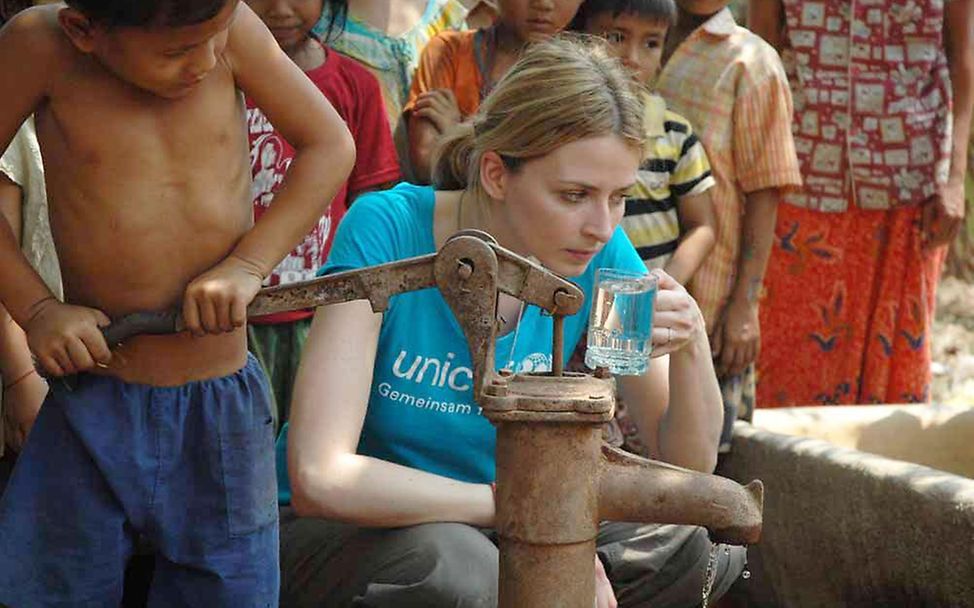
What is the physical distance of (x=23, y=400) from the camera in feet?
8.86

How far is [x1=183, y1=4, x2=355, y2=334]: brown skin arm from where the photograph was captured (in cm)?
215

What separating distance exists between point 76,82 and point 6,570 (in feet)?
2.34

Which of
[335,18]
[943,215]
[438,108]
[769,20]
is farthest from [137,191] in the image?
[943,215]

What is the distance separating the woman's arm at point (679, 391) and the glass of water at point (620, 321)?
0.22 m

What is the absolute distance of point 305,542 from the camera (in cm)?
261

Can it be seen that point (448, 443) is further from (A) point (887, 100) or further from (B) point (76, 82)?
(A) point (887, 100)

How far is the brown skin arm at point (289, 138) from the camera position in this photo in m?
2.15

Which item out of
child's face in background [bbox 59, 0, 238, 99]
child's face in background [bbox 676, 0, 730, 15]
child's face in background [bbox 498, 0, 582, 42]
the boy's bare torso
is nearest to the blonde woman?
the boy's bare torso

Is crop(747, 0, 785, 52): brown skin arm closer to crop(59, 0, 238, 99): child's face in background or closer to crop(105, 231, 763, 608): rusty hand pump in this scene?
crop(59, 0, 238, 99): child's face in background

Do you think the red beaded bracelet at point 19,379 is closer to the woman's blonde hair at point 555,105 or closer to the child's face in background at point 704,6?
the woman's blonde hair at point 555,105

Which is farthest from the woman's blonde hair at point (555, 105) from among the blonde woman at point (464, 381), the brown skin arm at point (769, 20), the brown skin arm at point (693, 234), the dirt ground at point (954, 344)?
the dirt ground at point (954, 344)

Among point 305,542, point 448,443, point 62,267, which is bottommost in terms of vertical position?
point 305,542

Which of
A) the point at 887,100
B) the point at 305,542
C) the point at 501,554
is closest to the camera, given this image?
the point at 501,554

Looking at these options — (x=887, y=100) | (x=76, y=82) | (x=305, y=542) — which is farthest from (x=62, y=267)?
(x=887, y=100)
